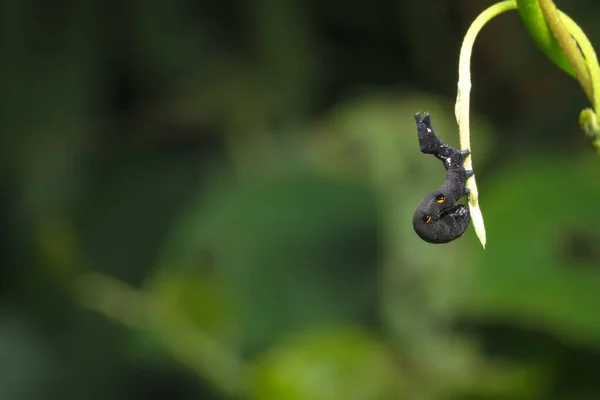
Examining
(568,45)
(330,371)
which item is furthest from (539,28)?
(330,371)

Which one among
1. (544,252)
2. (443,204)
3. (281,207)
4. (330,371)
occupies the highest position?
(281,207)

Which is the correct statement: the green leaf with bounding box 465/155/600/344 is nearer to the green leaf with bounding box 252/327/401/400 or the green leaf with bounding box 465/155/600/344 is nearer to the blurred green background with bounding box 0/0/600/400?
the blurred green background with bounding box 0/0/600/400

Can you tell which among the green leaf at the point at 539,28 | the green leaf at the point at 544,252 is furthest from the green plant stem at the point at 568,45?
the green leaf at the point at 544,252

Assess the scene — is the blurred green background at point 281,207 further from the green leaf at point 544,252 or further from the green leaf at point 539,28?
the green leaf at point 539,28

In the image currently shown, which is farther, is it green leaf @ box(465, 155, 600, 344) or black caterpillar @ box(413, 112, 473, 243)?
green leaf @ box(465, 155, 600, 344)

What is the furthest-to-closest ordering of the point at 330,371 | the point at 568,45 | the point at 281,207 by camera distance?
the point at 281,207 → the point at 330,371 → the point at 568,45

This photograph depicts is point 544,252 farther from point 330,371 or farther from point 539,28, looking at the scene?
point 539,28

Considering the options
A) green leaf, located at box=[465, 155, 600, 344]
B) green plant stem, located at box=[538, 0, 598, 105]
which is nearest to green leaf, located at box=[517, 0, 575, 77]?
green plant stem, located at box=[538, 0, 598, 105]
